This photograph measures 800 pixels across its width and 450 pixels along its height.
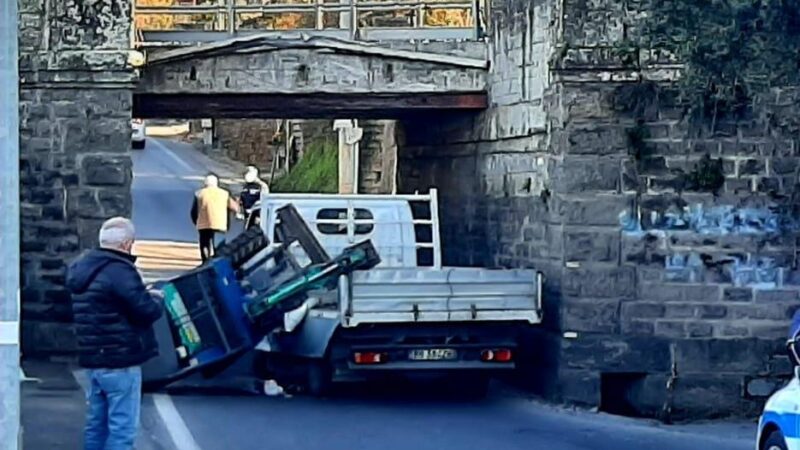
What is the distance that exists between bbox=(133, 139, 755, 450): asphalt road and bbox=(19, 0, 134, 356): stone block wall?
2.48m

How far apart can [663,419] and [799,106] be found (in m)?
3.14

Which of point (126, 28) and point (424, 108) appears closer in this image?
point (126, 28)

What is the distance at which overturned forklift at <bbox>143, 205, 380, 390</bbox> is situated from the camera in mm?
15227

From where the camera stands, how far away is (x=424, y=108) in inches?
742

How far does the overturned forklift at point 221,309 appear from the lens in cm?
1523

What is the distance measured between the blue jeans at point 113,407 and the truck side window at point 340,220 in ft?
25.6

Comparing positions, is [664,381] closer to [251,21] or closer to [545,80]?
[545,80]

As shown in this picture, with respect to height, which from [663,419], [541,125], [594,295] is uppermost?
[541,125]

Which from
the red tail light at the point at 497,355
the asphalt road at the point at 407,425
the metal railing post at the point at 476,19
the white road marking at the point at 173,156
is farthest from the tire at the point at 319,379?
the white road marking at the point at 173,156

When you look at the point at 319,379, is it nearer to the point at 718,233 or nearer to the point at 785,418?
the point at 718,233

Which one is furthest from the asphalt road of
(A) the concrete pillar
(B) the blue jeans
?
(A) the concrete pillar

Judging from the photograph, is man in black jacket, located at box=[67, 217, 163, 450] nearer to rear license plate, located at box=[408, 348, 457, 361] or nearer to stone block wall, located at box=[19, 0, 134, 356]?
rear license plate, located at box=[408, 348, 457, 361]

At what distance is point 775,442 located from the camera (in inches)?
394

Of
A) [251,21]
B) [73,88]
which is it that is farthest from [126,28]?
[251,21]
